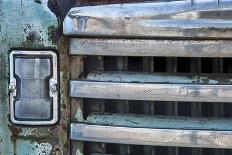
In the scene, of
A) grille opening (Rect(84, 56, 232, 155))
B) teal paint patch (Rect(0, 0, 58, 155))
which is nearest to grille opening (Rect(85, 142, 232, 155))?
grille opening (Rect(84, 56, 232, 155))

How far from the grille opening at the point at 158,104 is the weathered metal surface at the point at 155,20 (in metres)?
0.12

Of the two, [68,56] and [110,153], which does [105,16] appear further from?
[110,153]

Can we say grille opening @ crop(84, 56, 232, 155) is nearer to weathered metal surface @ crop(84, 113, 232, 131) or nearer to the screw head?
weathered metal surface @ crop(84, 113, 232, 131)

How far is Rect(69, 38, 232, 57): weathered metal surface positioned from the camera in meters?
1.94

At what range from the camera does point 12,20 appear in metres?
2.09

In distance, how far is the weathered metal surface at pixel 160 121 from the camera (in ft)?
6.59

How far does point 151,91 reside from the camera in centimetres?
200

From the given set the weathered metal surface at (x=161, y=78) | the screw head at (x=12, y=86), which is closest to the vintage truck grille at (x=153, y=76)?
the weathered metal surface at (x=161, y=78)

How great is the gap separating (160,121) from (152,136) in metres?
0.07

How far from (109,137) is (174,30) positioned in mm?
493

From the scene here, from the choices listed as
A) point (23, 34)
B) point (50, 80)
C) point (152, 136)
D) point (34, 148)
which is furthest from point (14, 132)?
point (152, 136)

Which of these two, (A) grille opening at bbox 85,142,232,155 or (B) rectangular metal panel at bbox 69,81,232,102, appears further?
(A) grille opening at bbox 85,142,232,155

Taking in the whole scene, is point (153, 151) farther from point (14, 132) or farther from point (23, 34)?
point (23, 34)

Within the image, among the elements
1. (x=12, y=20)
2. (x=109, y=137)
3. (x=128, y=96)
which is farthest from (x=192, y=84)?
(x=12, y=20)
